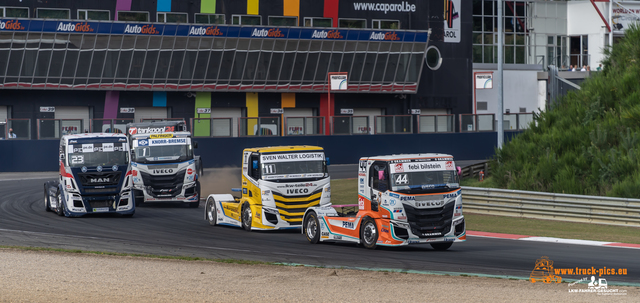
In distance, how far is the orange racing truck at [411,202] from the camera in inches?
613

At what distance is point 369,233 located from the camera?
16.4 meters

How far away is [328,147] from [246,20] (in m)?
12.5

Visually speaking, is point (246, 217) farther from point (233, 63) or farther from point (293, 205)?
point (233, 63)

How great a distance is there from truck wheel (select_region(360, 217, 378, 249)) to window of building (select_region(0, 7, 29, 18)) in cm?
3799

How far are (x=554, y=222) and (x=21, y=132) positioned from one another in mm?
29093

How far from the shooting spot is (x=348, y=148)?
4641cm

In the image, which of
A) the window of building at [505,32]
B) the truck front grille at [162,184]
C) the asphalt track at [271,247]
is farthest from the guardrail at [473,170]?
the window of building at [505,32]

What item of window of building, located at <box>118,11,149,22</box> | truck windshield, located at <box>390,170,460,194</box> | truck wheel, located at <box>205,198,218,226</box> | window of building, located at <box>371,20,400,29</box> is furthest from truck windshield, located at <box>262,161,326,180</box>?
window of building, located at <box>371,20,400,29</box>

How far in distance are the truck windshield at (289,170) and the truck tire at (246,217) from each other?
1205 millimetres

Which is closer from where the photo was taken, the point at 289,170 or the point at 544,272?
the point at 544,272

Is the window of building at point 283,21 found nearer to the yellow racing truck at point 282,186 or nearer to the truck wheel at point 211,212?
the truck wheel at point 211,212

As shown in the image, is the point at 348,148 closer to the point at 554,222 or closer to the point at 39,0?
the point at 39,0

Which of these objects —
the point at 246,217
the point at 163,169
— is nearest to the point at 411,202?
the point at 246,217

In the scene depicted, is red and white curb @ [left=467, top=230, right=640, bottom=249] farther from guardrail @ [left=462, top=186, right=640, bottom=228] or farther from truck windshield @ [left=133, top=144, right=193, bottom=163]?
truck windshield @ [left=133, top=144, right=193, bottom=163]
